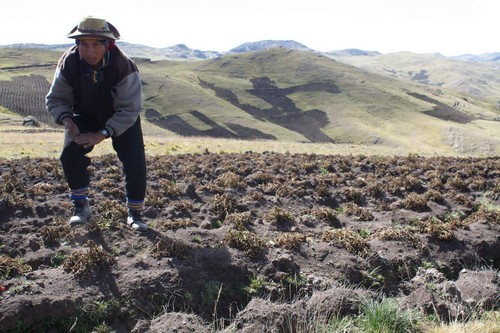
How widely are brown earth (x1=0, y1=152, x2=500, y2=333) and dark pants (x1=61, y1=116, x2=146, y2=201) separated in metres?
0.62

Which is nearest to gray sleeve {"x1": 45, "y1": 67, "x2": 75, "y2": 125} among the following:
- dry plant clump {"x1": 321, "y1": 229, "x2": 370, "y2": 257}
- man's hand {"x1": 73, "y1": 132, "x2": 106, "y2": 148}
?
man's hand {"x1": 73, "y1": 132, "x2": 106, "y2": 148}

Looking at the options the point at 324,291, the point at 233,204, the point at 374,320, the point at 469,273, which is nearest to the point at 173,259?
the point at 324,291

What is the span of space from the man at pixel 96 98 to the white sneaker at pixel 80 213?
17.6 inches

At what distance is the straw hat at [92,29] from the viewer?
4933 millimetres

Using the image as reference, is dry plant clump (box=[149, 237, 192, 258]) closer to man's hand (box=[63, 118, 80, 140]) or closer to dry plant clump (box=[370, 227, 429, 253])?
man's hand (box=[63, 118, 80, 140])

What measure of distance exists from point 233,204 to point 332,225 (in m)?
1.85

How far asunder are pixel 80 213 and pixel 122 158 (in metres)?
1.08

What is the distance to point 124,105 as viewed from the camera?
530 cm

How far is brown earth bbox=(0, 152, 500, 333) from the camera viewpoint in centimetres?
424

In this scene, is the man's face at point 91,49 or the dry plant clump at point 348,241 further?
the dry plant clump at point 348,241

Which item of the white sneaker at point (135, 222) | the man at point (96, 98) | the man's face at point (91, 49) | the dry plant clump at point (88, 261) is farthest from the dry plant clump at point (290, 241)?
the man's face at point (91, 49)

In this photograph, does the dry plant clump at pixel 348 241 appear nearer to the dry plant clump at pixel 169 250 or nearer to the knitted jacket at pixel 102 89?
the dry plant clump at pixel 169 250

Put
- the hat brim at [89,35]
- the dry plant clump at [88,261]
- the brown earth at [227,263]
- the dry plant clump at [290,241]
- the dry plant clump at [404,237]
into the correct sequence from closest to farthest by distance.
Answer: the brown earth at [227,263]
the dry plant clump at [88,261]
the hat brim at [89,35]
the dry plant clump at [290,241]
the dry plant clump at [404,237]

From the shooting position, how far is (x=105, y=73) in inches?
207
